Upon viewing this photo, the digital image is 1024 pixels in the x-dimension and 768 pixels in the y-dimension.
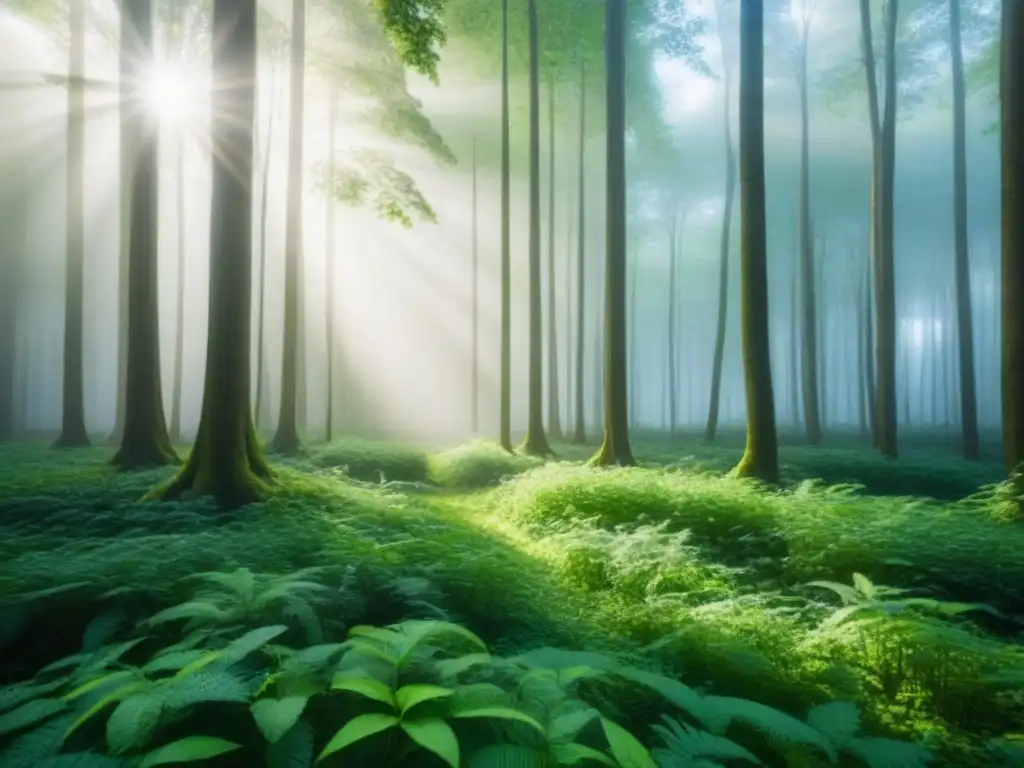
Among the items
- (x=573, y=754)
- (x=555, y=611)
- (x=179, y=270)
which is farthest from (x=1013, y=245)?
(x=179, y=270)

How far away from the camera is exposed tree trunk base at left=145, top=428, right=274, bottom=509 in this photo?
691cm

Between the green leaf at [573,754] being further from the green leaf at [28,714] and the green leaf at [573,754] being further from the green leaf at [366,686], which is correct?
the green leaf at [28,714]

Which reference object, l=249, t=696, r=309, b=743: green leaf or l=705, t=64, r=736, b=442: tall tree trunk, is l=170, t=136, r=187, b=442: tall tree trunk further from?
l=249, t=696, r=309, b=743: green leaf

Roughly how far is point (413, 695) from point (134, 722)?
91 cm

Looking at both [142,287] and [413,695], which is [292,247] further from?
[413,695]

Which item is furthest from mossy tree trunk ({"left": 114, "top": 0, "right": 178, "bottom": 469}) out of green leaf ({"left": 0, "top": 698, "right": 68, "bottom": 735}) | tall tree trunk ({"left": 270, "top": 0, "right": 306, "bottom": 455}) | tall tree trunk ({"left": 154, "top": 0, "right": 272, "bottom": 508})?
green leaf ({"left": 0, "top": 698, "right": 68, "bottom": 735})

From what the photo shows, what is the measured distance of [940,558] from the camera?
226 inches

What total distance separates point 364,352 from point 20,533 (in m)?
51.6

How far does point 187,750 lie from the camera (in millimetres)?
1841

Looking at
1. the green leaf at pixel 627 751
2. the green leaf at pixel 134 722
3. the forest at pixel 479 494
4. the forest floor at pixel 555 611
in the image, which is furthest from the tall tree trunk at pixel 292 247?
the green leaf at pixel 627 751

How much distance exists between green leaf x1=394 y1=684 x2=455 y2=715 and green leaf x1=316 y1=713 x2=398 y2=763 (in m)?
0.08

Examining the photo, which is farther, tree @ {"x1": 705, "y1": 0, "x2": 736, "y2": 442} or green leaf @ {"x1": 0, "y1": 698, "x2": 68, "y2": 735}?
tree @ {"x1": 705, "y1": 0, "x2": 736, "y2": 442}

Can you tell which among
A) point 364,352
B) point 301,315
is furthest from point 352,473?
point 364,352

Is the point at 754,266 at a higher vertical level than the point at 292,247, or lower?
lower
